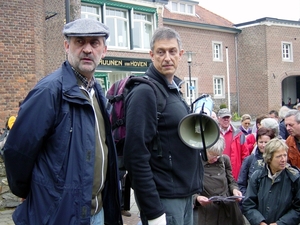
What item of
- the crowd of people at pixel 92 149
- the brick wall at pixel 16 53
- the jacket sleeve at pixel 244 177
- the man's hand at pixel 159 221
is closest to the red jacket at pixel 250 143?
the jacket sleeve at pixel 244 177

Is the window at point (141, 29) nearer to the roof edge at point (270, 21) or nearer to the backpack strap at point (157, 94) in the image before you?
the roof edge at point (270, 21)

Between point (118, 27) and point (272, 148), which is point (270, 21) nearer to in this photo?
point (118, 27)

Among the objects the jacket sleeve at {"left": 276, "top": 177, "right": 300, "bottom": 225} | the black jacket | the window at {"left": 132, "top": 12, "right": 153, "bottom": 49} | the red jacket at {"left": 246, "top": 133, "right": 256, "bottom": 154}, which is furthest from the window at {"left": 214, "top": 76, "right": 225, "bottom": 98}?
the black jacket

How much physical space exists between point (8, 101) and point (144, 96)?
943 centimetres

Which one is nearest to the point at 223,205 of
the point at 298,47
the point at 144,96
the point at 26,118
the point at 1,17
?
the point at 144,96

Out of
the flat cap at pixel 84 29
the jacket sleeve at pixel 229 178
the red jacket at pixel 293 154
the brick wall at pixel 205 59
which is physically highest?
the brick wall at pixel 205 59

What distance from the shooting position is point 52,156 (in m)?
2.24

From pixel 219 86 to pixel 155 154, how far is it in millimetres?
29017

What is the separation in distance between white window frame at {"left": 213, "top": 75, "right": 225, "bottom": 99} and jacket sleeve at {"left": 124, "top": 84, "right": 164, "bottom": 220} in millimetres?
28180

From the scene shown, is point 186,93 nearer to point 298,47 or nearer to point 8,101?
point 298,47

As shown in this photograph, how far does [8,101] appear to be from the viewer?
1094cm

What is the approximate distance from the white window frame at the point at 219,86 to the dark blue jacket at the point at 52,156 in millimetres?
28471

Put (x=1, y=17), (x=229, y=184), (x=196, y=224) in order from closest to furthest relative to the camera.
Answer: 1. (x=196, y=224)
2. (x=229, y=184)
3. (x=1, y=17)

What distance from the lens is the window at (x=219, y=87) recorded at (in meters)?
30.4
